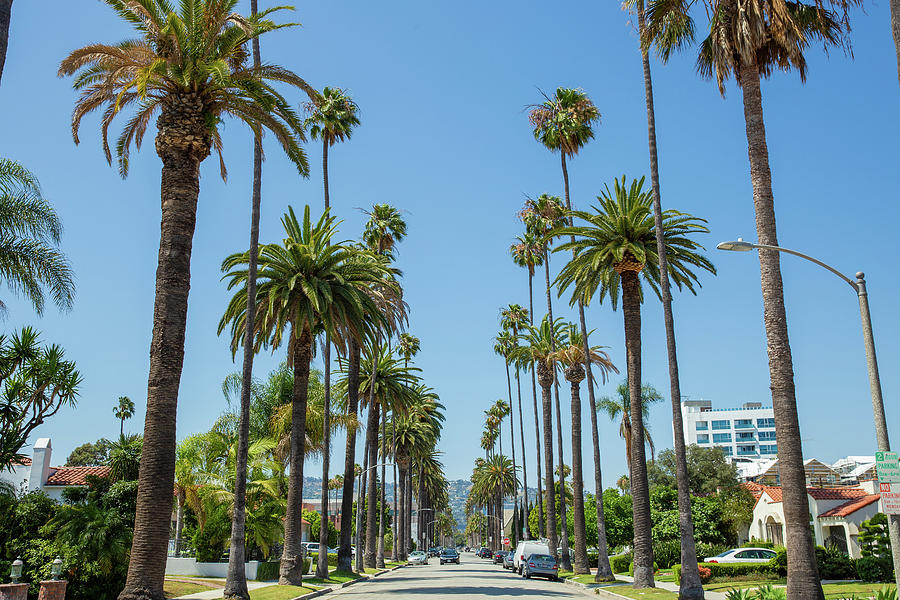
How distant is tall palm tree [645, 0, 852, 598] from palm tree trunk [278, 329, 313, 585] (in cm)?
1828

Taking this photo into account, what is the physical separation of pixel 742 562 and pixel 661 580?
159 inches

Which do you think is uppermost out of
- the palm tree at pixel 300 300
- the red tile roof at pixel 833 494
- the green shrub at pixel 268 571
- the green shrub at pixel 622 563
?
the palm tree at pixel 300 300

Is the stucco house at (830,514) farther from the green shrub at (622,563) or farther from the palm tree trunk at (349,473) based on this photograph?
the palm tree trunk at (349,473)

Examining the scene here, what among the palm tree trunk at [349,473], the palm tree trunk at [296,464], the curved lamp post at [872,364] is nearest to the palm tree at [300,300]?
the palm tree trunk at [296,464]

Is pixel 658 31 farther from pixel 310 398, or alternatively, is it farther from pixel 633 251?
pixel 310 398

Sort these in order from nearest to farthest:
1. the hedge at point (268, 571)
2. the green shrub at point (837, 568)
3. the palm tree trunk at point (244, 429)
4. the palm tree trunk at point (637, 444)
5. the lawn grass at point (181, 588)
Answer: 1. the palm tree trunk at point (244, 429)
2. the lawn grass at point (181, 588)
3. the palm tree trunk at point (637, 444)
4. the green shrub at point (837, 568)
5. the hedge at point (268, 571)

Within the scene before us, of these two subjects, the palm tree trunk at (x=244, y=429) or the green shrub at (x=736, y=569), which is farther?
the green shrub at (x=736, y=569)

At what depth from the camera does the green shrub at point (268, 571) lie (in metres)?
34.7

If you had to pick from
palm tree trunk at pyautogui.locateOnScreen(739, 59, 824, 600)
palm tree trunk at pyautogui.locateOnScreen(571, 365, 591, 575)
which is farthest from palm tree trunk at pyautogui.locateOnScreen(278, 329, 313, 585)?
palm tree trunk at pyautogui.locateOnScreen(739, 59, 824, 600)

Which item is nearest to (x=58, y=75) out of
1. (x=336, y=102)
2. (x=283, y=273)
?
(x=283, y=273)

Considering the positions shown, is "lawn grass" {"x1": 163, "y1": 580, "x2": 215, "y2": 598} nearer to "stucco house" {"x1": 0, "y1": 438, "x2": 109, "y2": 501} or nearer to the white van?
"stucco house" {"x1": 0, "y1": 438, "x2": 109, "y2": 501}

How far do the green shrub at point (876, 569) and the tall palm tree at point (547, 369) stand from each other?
2068cm

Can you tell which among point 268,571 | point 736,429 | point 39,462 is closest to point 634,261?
point 268,571

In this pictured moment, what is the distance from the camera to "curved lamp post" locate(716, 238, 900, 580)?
1254cm
